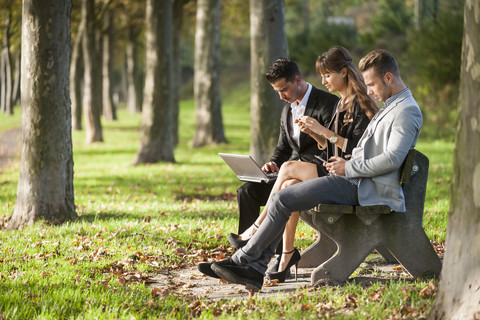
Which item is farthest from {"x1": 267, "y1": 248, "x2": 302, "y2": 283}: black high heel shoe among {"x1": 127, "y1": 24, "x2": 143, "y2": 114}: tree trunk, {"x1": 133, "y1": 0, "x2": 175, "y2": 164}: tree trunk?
{"x1": 127, "y1": 24, "x2": 143, "y2": 114}: tree trunk

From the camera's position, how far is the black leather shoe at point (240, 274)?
485 centimetres

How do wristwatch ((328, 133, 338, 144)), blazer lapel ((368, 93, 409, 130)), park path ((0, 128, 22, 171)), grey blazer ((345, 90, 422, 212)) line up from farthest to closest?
park path ((0, 128, 22, 171)) → wristwatch ((328, 133, 338, 144)) → blazer lapel ((368, 93, 409, 130)) → grey blazer ((345, 90, 422, 212))

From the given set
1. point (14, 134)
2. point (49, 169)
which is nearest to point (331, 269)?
point (49, 169)

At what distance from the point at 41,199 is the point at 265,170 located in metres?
3.33

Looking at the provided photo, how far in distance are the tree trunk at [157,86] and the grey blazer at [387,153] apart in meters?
10.9

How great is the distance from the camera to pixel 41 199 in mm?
7914

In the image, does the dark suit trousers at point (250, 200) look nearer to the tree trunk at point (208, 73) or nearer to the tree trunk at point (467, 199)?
the tree trunk at point (467, 199)

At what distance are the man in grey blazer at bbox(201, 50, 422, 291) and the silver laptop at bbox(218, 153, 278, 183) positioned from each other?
2.27 ft

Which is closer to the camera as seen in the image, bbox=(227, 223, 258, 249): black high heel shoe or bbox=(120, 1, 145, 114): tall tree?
bbox=(227, 223, 258, 249): black high heel shoe

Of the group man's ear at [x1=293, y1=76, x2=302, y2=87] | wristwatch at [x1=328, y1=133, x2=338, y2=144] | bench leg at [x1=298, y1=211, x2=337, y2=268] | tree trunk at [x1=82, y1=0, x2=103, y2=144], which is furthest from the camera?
tree trunk at [x1=82, y1=0, x2=103, y2=144]

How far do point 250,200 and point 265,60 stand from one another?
6.12 m

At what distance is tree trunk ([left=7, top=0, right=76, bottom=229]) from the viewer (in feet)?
25.1

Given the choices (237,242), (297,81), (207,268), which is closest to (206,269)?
(207,268)

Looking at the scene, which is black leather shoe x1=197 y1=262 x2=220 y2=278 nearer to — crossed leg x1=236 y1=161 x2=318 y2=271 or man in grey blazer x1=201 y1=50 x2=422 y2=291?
man in grey blazer x1=201 y1=50 x2=422 y2=291
